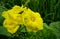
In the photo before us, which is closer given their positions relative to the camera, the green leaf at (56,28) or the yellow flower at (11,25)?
the yellow flower at (11,25)

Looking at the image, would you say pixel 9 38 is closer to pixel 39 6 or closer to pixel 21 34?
pixel 21 34

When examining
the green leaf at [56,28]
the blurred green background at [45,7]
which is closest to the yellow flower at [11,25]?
the green leaf at [56,28]

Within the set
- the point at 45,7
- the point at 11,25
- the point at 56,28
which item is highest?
the point at 11,25

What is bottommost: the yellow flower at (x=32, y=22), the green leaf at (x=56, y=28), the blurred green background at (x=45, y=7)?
the blurred green background at (x=45, y=7)

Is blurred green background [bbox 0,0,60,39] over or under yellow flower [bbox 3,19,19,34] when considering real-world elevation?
under

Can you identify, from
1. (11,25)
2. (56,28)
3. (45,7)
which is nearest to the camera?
(11,25)

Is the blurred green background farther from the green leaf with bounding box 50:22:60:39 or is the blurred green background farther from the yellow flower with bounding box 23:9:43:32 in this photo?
the yellow flower with bounding box 23:9:43:32

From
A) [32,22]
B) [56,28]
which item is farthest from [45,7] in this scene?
[32,22]

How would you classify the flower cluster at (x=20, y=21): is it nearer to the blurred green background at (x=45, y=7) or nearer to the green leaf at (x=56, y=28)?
the green leaf at (x=56, y=28)

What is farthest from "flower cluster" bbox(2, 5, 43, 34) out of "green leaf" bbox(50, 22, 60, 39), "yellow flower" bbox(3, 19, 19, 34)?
"green leaf" bbox(50, 22, 60, 39)

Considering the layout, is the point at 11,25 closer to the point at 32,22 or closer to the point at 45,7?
the point at 32,22

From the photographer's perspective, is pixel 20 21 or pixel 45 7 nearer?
pixel 20 21

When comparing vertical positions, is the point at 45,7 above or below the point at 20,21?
below
